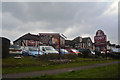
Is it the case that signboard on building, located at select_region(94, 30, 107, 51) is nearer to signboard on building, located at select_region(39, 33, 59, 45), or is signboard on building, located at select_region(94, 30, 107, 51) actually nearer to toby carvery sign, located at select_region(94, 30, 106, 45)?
toby carvery sign, located at select_region(94, 30, 106, 45)

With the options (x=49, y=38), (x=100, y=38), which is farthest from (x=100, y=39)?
(x=49, y=38)

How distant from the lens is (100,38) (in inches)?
953

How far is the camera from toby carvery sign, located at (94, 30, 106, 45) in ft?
78.2

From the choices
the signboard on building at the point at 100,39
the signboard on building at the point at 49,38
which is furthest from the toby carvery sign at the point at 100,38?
the signboard on building at the point at 49,38

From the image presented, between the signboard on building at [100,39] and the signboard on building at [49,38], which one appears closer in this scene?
the signboard on building at [49,38]

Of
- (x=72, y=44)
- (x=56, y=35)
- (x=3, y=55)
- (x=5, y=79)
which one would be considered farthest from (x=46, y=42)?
(x=72, y=44)

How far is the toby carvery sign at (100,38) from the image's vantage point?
2384 centimetres

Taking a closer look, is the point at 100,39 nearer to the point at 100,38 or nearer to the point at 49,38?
the point at 100,38

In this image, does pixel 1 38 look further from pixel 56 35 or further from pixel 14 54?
pixel 56 35

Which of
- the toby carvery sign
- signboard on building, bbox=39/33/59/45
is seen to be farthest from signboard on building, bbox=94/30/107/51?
signboard on building, bbox=39/33/59/45

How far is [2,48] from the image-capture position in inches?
506

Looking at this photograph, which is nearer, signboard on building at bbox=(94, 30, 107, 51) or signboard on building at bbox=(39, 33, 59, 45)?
signboard on building at bbox=(39, 33, 59, 45)

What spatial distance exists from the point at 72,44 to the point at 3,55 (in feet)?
205

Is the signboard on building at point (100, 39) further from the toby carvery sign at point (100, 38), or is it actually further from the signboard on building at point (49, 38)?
the signboard on building at point (49, 38)
